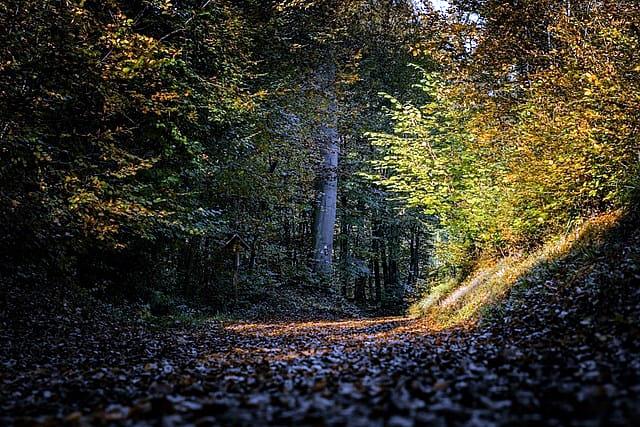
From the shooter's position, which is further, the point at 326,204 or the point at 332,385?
the point at 326,204

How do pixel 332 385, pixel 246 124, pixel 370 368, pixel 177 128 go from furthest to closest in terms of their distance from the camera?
pixel 246 124
pixel 177 128
pixel 370 368
pixel 332 385

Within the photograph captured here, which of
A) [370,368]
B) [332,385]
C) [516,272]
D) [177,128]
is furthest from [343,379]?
[177,128]

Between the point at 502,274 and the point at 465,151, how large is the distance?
14.1 ft

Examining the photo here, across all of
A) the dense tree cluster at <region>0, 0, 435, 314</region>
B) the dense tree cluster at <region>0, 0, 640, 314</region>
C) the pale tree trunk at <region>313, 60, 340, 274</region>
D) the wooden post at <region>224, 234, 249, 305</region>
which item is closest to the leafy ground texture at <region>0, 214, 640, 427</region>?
the dense tree cluster at <region>0, 0, 640, 314</region>

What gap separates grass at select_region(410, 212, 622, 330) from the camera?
28.2 feet

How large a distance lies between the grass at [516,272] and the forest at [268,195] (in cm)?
7

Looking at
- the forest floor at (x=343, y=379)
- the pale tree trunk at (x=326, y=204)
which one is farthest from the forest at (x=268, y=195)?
the pale tree trunk at (x=326, y=204)

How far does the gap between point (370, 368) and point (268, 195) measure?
14.8 m

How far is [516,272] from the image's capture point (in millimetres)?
10016

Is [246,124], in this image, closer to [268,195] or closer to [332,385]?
[268,195]

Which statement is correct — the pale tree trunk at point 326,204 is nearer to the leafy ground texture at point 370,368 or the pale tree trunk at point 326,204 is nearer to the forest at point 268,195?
the forest at point 268,195

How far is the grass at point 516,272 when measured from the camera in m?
8.59

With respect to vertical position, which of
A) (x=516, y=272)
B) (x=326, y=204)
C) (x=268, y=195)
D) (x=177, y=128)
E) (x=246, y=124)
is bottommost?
(x=516, y=272)

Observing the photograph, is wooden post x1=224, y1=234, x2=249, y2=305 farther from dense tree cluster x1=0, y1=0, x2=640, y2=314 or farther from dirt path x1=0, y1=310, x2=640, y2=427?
dirt path x1=0, y1=310, x2=640, y2=427
